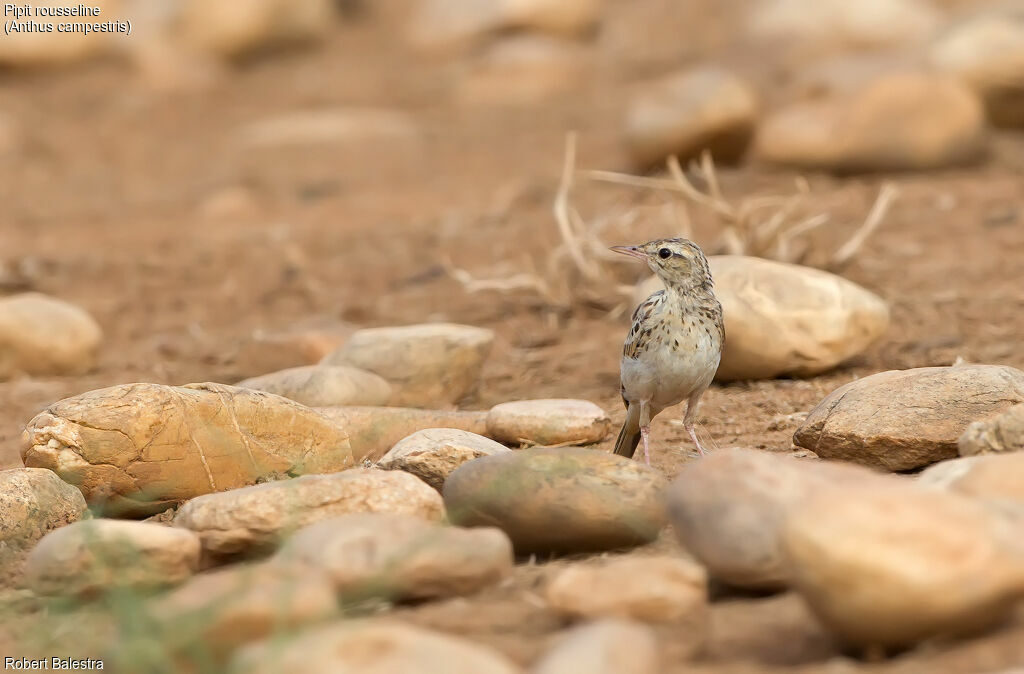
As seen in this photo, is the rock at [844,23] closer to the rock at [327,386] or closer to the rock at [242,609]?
the rock at [327,386]

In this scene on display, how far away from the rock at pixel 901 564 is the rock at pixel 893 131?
7.04m

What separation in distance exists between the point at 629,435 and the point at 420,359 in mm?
1148

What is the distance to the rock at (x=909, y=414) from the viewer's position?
161 inches

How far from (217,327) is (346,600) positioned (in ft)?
16.4

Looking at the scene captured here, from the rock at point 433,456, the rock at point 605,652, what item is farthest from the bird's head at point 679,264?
the rock at point 605,652

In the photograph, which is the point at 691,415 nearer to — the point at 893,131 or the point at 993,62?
the point at 893,131

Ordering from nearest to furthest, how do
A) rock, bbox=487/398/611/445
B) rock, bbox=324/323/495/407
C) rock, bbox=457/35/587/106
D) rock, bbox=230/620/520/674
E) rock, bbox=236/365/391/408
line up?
1. rock, bbox=230/620/520/674
2. rock, bbox=487/398/611/445
3. rock, bbox=236/365/391/408
4. rock, bbox=324/323/495/407
5. rock, bbox=457/35/587/106

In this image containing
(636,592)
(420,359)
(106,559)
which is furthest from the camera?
(420,359)

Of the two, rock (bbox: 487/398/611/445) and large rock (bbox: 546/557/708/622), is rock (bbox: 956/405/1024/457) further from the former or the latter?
A: rock (bbox: 487/398/611/445)

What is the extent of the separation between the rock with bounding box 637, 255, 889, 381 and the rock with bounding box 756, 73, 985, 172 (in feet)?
12.8

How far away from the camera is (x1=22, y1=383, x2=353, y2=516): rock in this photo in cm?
413

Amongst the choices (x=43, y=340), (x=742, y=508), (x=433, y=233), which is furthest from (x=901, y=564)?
(x=433, y=233)

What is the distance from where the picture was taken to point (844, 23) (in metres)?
13.5

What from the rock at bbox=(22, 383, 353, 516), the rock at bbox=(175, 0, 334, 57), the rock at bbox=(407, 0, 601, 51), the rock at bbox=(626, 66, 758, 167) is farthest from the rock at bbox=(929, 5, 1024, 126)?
the rock at bbox=(175, 0, 334, 57)
